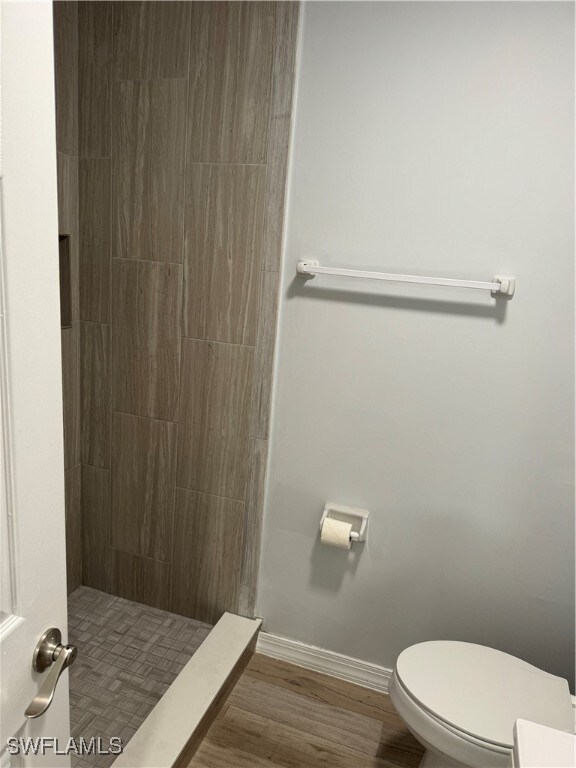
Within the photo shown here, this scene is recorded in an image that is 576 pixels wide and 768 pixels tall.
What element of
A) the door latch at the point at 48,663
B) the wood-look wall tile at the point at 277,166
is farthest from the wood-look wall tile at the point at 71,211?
the door latch at the point at 48,663

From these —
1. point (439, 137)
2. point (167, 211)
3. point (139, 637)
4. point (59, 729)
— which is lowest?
point (139, 637)

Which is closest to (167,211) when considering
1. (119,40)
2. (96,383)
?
(119,40)

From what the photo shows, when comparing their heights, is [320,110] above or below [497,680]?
above

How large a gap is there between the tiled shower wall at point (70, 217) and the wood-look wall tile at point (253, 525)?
0.73 metres

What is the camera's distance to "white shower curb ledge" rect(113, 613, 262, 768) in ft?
5.55

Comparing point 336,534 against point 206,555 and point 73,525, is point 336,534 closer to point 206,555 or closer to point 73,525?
point 206,555

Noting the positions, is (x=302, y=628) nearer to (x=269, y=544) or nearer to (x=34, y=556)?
(x=269, y=544)

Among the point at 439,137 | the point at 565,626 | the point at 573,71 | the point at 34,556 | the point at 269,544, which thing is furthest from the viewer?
the point at 269,544

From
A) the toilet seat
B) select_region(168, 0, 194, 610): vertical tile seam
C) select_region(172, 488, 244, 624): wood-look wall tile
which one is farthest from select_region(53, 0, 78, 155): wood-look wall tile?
the toilet seat

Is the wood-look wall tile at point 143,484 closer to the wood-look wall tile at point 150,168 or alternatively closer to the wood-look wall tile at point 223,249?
the wood-look wall tile at point 223,249

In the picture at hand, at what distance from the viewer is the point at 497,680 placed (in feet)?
5.48

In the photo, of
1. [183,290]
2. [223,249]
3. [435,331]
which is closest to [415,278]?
[435,331]

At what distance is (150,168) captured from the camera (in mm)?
2070

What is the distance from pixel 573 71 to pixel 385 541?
148cm
